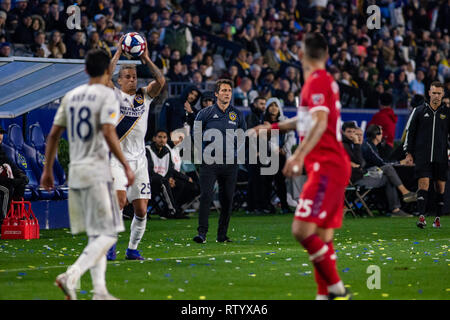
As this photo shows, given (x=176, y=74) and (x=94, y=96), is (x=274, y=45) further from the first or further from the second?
(x=94, y=96)

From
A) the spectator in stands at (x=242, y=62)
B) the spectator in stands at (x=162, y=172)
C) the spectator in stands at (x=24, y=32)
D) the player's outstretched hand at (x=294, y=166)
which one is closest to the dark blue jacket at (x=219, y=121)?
the spectator in stands at (x=162, y=172)

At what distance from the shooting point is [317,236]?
768 centimetres

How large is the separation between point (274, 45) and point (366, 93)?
321cm

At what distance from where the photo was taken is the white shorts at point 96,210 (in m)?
7.99

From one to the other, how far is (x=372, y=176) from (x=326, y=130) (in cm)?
1298

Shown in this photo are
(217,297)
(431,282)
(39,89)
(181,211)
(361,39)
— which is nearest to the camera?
(217,297)

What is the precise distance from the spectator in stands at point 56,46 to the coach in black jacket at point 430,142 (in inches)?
338

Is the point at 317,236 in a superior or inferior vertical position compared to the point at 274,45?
inferior

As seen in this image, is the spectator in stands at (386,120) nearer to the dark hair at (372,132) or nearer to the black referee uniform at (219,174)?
the dark hair at (372,132)

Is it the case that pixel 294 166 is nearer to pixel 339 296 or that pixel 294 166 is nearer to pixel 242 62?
pixel 339 296

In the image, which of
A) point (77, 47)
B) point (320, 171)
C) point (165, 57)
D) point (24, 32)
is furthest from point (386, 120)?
point (320, 171)

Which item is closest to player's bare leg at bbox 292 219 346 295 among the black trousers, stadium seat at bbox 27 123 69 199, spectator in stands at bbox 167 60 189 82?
the black trousers

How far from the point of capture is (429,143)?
55.8ft
